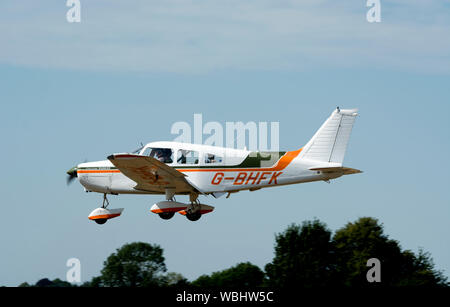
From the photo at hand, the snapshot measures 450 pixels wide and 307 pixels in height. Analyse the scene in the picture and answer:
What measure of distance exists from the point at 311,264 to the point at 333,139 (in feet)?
44.7

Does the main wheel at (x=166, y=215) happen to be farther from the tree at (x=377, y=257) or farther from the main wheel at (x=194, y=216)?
the tree at (x=377, y=257)

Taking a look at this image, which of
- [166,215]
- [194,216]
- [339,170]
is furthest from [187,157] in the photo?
[339,170]

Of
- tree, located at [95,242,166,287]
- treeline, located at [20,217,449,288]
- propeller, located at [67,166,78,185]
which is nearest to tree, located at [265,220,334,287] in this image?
treeline, located at [20,217,449,288]

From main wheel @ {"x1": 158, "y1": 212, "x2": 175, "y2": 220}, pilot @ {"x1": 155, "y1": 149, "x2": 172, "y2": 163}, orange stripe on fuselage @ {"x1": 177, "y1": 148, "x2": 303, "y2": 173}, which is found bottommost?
main wheel @ {"x1": 158, "y1": 212, "x2": 175, "y2": 220}

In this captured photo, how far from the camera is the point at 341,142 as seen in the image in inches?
1001

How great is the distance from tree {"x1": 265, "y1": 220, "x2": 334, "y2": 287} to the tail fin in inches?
318

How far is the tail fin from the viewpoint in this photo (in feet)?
83.3

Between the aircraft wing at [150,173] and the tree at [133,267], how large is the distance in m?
10.9

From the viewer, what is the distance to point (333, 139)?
2545 cm

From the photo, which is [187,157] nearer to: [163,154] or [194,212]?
[163,154]

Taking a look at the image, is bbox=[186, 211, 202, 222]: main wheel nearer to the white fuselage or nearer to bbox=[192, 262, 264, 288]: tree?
the white fuselage

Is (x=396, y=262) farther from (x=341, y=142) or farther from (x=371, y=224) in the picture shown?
(x=341, y=142)
